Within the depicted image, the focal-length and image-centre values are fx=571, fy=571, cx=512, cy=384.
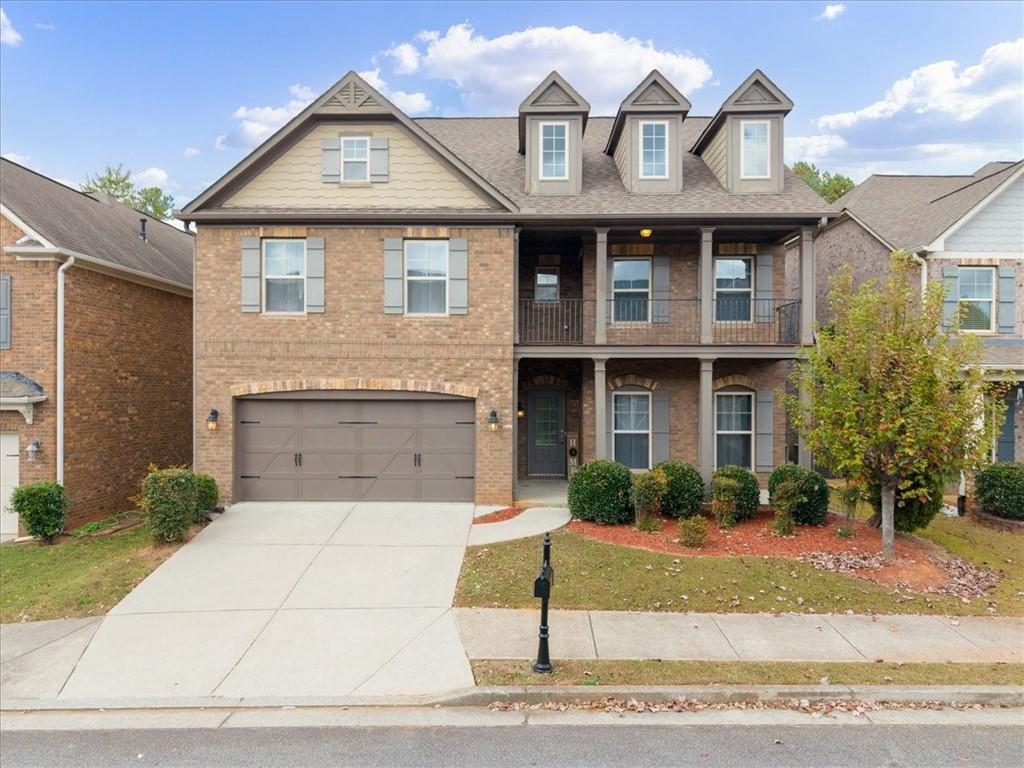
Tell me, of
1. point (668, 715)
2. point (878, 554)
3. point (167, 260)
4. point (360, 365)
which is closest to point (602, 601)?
point (668, 715)

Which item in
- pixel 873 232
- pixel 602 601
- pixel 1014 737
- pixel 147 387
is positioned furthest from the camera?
pixel 873 232

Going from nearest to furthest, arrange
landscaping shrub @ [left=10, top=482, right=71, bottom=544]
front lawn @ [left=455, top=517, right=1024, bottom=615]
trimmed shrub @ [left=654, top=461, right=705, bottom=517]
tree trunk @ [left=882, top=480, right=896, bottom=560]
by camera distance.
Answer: front lawn @ [left=455, top=517, right=1024, bottom=615] → tree trunk @ [left=882, top=480, right=896, bottom=560] → landscaping shrub @ [left=10, top=482, right=71, bottom=544] → trimmed shrub @ [left=654, top=461, right=705, bottom=517]

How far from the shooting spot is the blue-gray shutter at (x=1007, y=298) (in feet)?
43.9

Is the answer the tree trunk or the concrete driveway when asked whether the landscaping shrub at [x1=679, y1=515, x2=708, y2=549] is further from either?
the concrete driveway

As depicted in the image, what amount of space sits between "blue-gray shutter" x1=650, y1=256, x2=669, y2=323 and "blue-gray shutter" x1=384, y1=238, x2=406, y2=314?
590 centimetres

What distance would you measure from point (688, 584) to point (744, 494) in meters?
3.32

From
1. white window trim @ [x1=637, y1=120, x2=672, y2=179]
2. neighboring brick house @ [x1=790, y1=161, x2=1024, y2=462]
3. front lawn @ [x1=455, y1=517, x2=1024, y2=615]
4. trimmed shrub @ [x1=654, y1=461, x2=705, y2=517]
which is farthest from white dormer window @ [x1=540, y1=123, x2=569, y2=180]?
front lawn @ [x1=455, y1=517, x2=1024, y2=615]

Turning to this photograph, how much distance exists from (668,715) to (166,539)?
8515mm

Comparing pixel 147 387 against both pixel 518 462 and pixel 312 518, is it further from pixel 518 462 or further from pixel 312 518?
pixel 518 462

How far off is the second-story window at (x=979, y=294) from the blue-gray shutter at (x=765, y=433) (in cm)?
492

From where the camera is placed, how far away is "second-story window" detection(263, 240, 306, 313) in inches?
470

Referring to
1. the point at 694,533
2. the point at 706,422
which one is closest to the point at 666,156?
the point at 706,422

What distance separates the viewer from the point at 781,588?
7961 mm

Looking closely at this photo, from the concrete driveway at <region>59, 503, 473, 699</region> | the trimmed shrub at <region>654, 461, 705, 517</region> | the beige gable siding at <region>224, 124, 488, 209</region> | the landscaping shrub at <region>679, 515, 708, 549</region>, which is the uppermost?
the beige gable siding at <region>224, 124, 488, 209</region>
